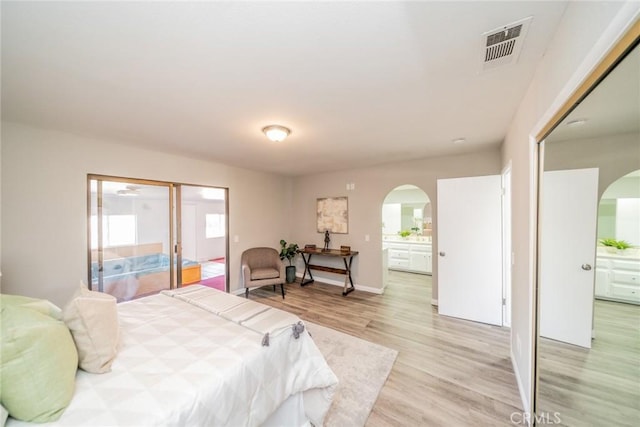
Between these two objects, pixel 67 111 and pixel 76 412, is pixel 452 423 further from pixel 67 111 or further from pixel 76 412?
pixel 67 111

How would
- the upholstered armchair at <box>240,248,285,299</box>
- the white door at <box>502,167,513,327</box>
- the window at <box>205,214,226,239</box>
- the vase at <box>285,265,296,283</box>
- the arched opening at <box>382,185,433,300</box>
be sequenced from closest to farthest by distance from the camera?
the white door at <box>502,167,513,327</box>, the upholstered armchair at <box>240,248,285,299</box>, the window at <box>205,214,226,239</box>, the vase at <box>285,265,296,283</box>, the arched opening at <box>382,185,433,300</box>

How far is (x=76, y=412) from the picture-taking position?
3.05 feet

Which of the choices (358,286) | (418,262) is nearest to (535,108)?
(358,286)

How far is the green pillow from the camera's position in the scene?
86 centimetres

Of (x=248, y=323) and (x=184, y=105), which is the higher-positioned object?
(x=184, y=105)

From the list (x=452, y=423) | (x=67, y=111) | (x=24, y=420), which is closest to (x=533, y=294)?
(x=452, y=423)

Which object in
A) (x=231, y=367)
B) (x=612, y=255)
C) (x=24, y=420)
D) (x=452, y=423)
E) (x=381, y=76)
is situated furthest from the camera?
(x=452, y=423)

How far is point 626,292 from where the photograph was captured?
0.89 metres

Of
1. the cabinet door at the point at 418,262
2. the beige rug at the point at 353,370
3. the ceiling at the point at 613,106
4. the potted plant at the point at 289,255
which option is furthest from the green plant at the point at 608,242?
the cabinet door at the point at 418,262

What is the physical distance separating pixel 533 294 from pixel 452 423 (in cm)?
110

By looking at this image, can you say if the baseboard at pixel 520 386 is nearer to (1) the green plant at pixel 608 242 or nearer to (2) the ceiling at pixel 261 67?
(1) the green plant at pixel 608 242

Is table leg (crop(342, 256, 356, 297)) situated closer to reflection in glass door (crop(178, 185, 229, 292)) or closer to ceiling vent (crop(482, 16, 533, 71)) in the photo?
reflection in glass door (crop(178, 185, 229, 292))

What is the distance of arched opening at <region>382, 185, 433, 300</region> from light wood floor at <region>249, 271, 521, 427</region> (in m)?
1.27

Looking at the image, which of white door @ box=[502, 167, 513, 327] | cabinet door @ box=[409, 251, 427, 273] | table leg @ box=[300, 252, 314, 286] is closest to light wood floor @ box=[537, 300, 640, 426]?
white door @ box=[502, 167, 513, 327]
